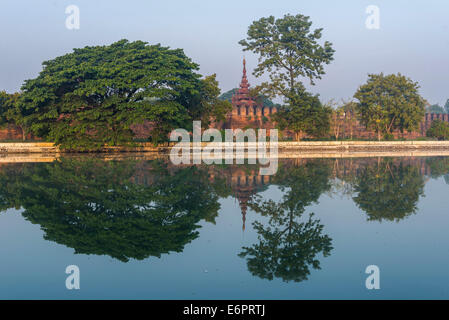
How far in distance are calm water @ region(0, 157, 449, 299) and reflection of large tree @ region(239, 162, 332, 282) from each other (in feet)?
0.06

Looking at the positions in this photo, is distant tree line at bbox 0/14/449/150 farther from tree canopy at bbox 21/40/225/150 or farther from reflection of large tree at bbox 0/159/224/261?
reflection of large tree at bbox 0/159/224/261

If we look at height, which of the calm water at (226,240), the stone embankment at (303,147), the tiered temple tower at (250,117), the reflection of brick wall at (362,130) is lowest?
the calm water at (226,240)

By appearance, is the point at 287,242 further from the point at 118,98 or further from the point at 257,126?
the point at 257,126

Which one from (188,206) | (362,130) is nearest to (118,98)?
(188,206)

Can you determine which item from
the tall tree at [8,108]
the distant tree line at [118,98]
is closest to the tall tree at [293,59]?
the distant tree line at [118,98]

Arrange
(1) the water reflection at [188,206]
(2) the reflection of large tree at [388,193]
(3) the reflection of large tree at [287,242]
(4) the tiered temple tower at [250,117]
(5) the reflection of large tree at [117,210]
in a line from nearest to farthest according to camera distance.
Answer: (3) the reflection of large tree at [287,242]
(1) the water reflection at [188,206]
(5) the reflection of large tree at [117,210]
(2) the reflection of large tree at [388,193]
(4) the tiered temple tower at [250,117]

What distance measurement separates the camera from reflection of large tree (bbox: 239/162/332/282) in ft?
11.9

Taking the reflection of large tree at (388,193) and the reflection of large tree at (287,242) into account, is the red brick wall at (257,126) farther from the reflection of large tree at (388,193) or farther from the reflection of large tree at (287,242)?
the reflection of large tree at (287,242)

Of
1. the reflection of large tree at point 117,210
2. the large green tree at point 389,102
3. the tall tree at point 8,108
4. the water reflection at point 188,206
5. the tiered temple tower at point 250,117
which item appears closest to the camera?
the water reflection at point 188,206

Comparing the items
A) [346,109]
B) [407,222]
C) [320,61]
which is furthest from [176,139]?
[407,222]

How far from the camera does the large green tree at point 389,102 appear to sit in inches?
1206

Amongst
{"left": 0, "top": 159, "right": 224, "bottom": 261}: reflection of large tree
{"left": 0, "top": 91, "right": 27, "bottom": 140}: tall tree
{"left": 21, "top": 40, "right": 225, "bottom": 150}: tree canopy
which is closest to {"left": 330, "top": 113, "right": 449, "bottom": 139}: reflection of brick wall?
{"left": 21, "top": 40, "right": 225, "bottom": 150}: tree canopy

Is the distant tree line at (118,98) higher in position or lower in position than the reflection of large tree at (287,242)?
higher

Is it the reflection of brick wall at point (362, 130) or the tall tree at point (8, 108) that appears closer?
the tall tree at point (8, 108)
